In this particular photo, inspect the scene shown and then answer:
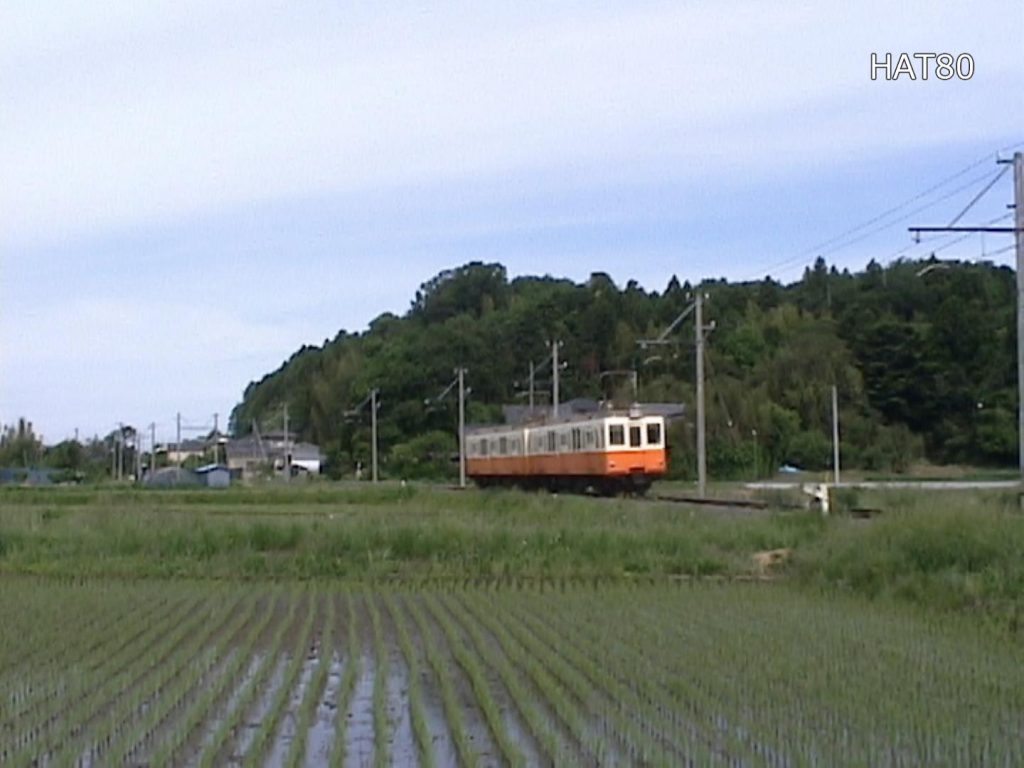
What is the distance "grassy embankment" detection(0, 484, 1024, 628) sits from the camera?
14914 millimetres

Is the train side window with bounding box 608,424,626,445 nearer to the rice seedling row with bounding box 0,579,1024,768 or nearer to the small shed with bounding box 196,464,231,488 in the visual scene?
the rice seedling row with bounding box 0,579,1024,768

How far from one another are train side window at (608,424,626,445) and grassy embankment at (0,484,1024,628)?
31.3 ft

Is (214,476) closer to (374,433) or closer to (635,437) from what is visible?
(374,433)

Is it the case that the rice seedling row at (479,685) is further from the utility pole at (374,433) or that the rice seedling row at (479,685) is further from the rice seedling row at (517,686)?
the utility pole at (374,433)

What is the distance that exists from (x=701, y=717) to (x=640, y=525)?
13.6m

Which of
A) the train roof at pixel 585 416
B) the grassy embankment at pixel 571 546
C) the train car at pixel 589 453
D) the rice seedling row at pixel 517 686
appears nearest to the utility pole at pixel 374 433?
the train roof at pixel 585 416

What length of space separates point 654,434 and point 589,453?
1739 millimetres

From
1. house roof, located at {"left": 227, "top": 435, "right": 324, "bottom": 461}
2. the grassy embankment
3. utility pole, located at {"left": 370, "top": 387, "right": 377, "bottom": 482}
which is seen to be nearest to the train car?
the grassy embankment

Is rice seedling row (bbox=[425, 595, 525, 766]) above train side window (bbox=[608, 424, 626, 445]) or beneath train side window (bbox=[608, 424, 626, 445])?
beneath

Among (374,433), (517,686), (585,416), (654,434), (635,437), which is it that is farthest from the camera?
(374,433)

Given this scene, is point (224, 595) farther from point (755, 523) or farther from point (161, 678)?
point (755, 523)

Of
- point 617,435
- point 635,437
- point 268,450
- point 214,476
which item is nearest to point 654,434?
point 635,437

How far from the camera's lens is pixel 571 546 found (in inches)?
779

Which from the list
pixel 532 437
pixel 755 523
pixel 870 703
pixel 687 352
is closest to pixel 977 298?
pixel 687 352
